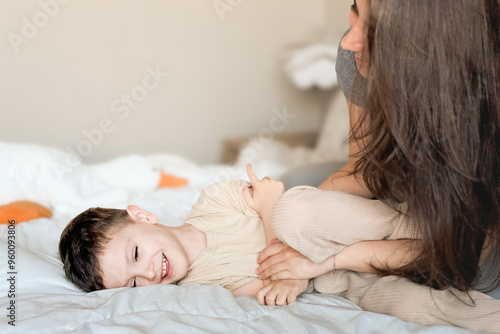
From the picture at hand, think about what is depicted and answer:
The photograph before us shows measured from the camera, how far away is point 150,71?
7.42ft

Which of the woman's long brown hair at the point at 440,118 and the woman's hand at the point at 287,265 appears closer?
the woman's long brown hair at the point at 440,118

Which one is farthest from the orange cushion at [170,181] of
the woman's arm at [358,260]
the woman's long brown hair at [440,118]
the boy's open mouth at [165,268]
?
the woman's long brown hair at [440,118]

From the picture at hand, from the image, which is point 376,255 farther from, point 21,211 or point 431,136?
point 21,211

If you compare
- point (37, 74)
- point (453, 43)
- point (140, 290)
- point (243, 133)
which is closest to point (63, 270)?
point (140, 290)

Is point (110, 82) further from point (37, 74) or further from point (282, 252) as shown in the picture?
point (282, 252)

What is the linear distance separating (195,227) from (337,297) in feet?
1.08

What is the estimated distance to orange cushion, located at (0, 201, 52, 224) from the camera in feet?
4.31

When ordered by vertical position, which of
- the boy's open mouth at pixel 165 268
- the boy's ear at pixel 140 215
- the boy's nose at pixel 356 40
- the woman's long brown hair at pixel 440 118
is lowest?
the boy's open mouth at pixel 165 268

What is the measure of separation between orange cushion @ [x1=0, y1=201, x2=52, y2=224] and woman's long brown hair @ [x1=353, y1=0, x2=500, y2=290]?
3.05 feet

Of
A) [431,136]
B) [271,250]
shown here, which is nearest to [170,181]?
[271,250]

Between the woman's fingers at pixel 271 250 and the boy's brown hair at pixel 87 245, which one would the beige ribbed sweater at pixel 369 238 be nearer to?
the woman's fingers at pixel 271 250

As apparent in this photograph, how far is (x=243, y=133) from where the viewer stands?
260cm

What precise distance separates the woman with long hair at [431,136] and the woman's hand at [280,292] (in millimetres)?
20

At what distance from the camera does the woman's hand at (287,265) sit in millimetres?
907
